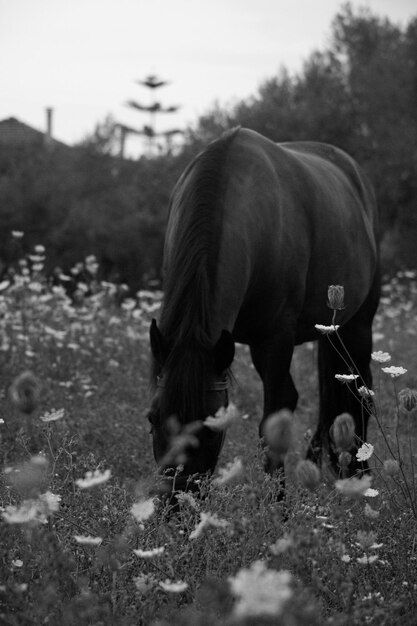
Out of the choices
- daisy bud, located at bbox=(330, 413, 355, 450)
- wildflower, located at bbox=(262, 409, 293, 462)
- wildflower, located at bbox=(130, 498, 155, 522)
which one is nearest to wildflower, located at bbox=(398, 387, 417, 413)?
daisy bud, located at bbox=(330, 413, 355, 450)

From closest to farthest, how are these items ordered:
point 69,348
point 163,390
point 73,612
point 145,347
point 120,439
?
point 73,612 → point 163,390 → point 120,439 → point 69,348 → point 145,347

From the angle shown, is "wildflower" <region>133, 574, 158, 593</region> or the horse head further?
the horse head

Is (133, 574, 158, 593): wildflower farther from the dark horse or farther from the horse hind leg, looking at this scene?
the horse hind leg

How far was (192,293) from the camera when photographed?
11.1 feet

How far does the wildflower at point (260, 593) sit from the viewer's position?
1.39 metres

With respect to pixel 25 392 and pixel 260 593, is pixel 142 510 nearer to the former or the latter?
pixel 25 392

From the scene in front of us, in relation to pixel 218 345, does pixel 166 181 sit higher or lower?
lower

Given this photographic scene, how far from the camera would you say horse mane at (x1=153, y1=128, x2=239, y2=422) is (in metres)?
3.17

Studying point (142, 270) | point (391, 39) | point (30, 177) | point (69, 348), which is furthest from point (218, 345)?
point (391, 39)

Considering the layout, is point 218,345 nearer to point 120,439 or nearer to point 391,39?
point 120,439

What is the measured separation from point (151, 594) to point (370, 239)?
3816 millimetres

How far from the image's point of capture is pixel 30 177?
1827 centimetres

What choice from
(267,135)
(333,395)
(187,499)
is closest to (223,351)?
(187,499)

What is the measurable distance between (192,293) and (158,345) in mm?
259
